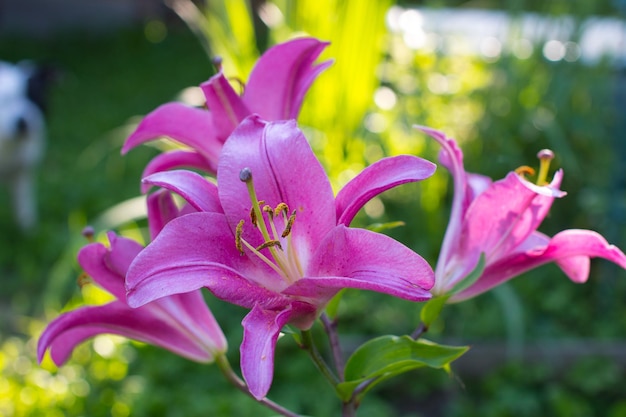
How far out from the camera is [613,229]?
256 centimetres

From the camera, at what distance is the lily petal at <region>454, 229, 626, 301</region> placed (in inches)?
31.7

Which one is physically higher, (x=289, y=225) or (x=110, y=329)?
(x=289, y=225)

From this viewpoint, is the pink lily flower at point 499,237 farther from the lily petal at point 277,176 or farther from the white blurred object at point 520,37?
the white blurred object at point 520,37

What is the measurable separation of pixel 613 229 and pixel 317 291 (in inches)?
82.1

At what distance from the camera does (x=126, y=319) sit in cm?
84

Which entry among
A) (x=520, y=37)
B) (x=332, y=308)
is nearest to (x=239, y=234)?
(x=332, y=308)

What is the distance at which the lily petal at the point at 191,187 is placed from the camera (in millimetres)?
696

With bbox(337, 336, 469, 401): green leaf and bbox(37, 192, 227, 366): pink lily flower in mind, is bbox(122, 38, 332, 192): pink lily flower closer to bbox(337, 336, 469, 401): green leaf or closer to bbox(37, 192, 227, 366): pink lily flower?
bbox(37, 192, 227, 366): pink lily flower

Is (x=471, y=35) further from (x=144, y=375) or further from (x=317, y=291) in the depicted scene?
(x=317, y=291)

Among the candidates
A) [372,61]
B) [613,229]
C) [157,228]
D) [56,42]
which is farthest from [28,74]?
[56,42]

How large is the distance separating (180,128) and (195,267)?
25 centimetres

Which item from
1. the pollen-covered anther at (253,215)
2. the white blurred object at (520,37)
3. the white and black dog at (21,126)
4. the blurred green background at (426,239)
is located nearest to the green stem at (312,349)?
the pollen-covered anther at (253,215)

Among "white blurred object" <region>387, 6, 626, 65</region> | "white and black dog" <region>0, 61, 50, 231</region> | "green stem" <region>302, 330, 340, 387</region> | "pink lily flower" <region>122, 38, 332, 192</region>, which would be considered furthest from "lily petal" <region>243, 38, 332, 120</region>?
"white and black dog" <region>0, 61, 50, 231</region>

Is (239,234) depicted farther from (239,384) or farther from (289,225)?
(239,384)
